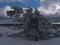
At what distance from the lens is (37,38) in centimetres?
343

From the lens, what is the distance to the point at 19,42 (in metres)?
3.38

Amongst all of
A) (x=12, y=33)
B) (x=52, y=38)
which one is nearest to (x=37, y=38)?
(x=52, y=38)

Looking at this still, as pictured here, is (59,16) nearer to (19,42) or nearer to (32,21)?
(32,21)

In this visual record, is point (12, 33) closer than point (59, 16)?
No

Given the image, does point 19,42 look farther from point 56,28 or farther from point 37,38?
point 56,28

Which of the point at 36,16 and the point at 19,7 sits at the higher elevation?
the point at 19,7

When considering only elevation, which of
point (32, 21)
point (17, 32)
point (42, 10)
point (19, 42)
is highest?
point (42, 10)

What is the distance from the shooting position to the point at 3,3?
10.6ft

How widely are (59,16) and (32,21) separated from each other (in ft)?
2.34

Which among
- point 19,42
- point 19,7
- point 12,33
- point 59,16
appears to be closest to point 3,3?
point 19,7

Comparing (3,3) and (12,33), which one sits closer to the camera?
(3,3)

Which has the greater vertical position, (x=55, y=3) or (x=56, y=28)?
(x=55, y=3)

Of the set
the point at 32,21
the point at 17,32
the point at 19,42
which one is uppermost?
the point at 32,21

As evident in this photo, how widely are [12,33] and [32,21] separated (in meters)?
0.56
